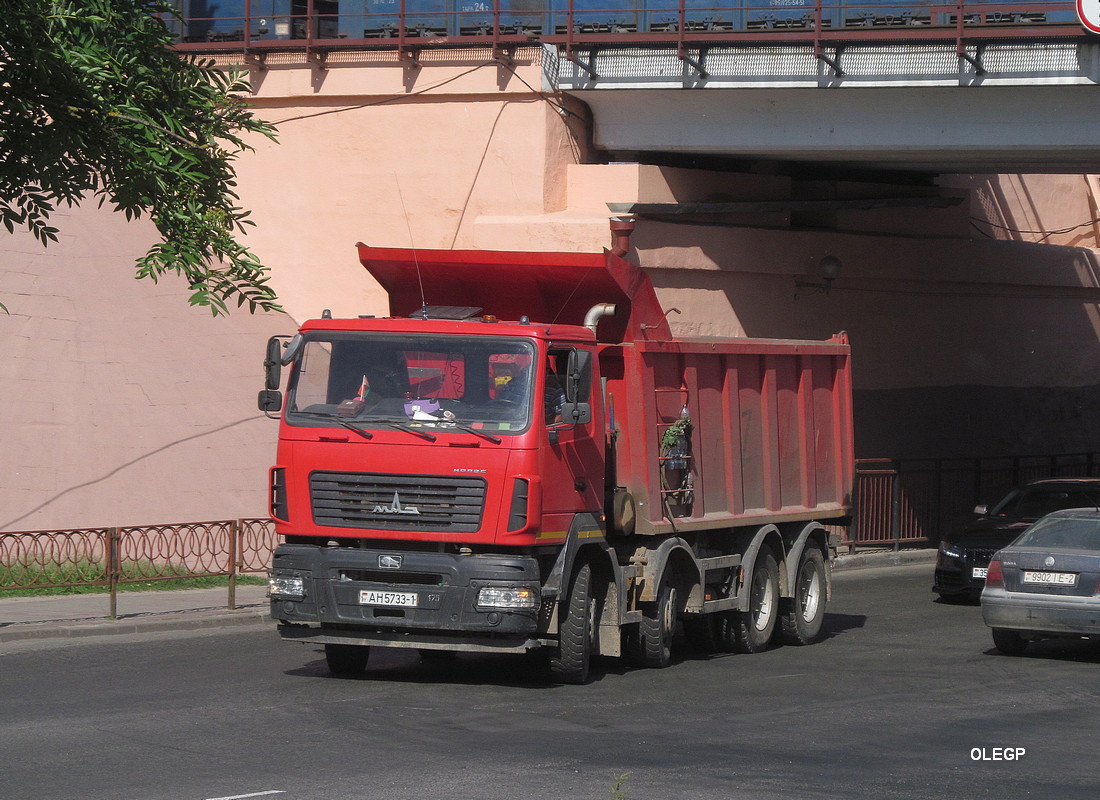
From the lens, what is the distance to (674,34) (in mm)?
21312

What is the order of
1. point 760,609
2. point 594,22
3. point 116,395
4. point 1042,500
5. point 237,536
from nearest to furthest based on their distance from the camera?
point 760,609 → point 237,536 → point 1042,500 → point 116,395 → point 594,22

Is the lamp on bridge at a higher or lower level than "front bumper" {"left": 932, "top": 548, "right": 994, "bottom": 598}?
higher

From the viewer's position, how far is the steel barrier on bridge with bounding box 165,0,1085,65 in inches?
763

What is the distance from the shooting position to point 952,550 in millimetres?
17688

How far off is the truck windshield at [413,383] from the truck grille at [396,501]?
1.29 feet

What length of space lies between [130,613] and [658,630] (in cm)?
602

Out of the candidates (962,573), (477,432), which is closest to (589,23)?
(962,573)

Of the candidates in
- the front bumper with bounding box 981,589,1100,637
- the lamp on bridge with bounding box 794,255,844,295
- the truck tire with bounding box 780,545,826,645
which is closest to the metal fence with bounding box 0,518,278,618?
the truck tire with bounding box 780,545,826,645

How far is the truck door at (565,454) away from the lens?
35.1 feet

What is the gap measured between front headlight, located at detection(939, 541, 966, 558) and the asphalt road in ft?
11.3

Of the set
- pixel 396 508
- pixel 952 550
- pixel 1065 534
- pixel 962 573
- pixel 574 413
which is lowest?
pixel 962 573

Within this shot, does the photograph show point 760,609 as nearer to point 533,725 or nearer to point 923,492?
Answer: point 533,725

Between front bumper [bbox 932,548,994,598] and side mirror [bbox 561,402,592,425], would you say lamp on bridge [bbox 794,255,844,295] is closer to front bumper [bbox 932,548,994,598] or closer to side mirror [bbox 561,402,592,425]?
front bumper [bbox 932,548,994,598]

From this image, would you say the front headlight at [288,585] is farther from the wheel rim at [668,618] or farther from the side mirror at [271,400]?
the wheel rim at [668,618]
